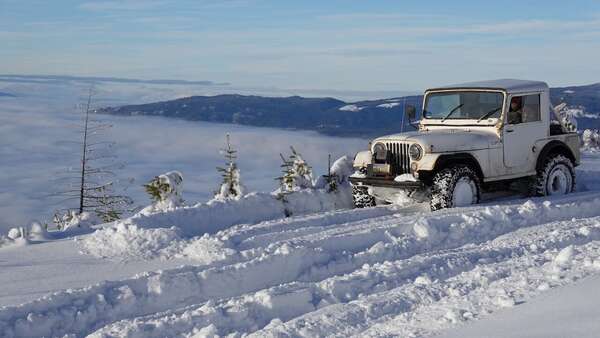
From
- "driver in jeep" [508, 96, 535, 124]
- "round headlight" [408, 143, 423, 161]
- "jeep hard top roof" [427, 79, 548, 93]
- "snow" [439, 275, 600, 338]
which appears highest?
"jeep hard top roof" [427, 79, 548, 93]

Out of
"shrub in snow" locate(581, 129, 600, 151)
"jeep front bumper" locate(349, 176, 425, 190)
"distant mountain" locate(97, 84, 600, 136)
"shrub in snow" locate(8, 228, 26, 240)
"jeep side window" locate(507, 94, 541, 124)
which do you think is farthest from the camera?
"distant mountain" locate(97, 84, 600, 136)

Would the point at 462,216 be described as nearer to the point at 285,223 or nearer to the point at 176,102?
the point at 285,223

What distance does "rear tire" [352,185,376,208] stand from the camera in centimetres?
1206

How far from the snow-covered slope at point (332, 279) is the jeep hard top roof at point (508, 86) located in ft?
8.67

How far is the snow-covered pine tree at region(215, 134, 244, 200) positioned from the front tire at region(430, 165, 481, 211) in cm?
347

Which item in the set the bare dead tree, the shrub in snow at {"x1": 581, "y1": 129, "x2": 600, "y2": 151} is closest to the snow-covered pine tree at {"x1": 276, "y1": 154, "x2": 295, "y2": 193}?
the bare dead tree

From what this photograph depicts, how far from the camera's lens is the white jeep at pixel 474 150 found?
11281mm

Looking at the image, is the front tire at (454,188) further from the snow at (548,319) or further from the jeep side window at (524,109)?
the snow at (548,319)

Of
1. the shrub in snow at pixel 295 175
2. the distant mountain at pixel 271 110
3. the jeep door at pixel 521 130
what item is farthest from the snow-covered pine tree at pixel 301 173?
the distant mountain at pixel 271 110

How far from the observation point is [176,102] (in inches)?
3275

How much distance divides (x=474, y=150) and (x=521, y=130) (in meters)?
1.20

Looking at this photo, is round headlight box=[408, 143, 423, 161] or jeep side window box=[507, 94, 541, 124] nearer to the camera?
round headlight box=[408, 143, 423, 161]

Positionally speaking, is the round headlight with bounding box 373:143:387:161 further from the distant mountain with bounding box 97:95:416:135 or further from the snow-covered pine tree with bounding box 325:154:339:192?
the distant mountain with bounding box 97:95:416:135

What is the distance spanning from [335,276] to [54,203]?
12.2m
